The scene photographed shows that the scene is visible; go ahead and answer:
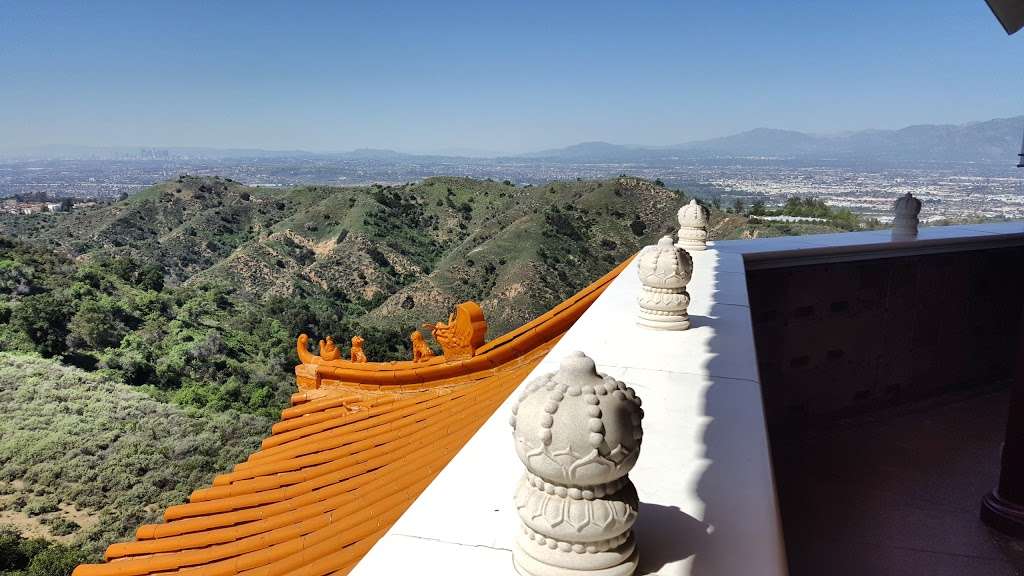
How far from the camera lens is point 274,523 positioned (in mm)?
2668

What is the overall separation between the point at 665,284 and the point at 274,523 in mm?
2016

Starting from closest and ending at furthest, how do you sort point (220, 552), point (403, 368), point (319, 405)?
point (220, 552) < point (403, 368) < point (319, 405)

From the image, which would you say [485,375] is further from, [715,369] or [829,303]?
[829,303]

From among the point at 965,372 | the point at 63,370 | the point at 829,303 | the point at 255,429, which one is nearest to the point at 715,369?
the point at 829,303

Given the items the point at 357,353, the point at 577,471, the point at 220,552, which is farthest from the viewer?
the point at 357,353

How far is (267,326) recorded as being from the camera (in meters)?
36.6

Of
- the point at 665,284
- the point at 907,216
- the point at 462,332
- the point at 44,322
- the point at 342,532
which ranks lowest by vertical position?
the point at 44,322

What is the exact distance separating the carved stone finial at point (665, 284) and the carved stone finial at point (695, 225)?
6.60 feet

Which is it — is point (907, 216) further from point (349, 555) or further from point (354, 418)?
point (349, 555)

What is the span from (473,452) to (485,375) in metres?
1.73

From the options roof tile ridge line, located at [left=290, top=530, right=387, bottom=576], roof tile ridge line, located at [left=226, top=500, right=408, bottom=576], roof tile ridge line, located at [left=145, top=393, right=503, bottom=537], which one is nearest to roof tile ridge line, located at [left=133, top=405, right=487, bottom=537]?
roof tile ridge line, located at [left=145, top=393, right=503, bottom=537]

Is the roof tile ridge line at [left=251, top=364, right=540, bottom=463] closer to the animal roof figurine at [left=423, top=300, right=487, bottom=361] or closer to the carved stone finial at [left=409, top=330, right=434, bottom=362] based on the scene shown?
the animal roof figurine at [left=423, top=300, right=487, bottom=361]

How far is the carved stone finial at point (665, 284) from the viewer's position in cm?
304

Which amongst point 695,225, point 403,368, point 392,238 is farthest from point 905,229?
point 392,238
